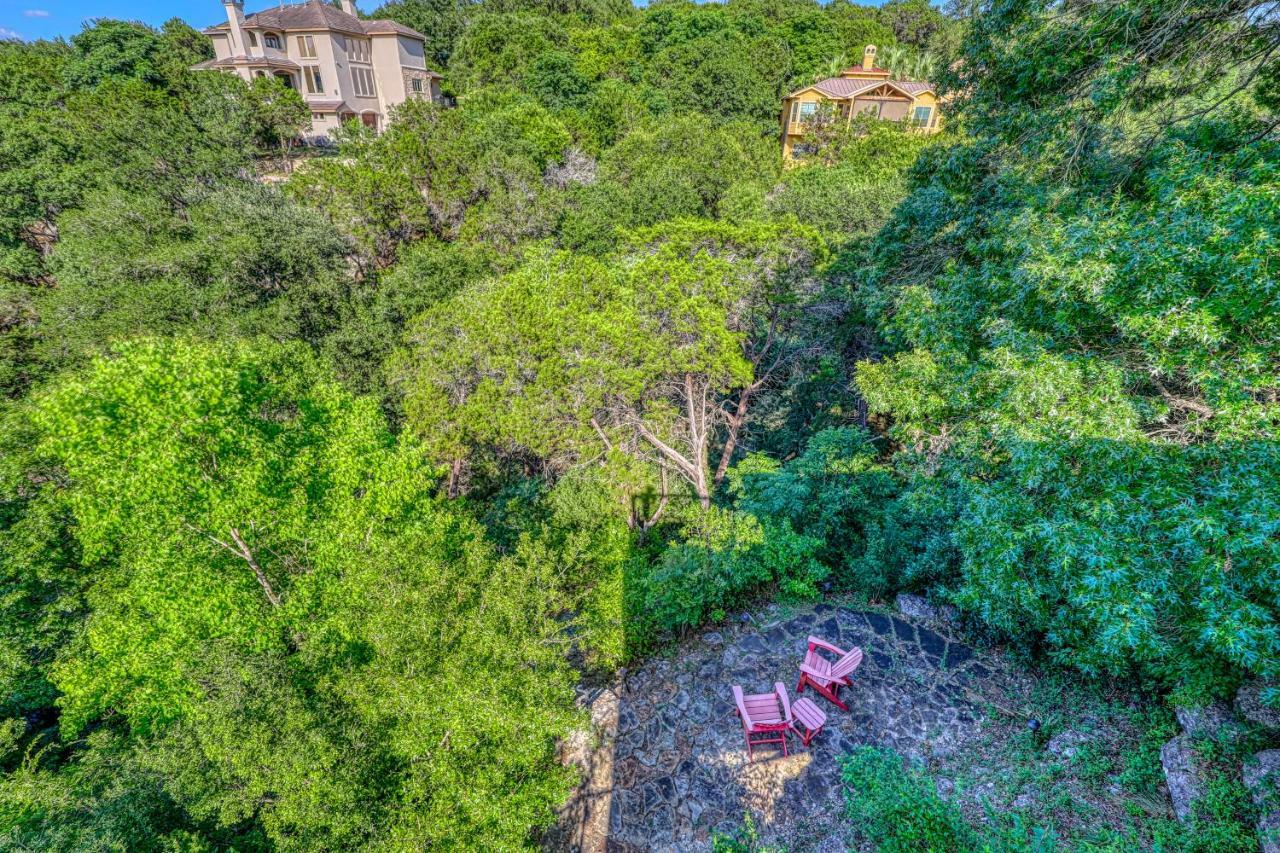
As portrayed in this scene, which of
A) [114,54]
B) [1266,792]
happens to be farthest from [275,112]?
[1266,792]

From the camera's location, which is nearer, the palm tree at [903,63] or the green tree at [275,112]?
the green tree at [275,112]

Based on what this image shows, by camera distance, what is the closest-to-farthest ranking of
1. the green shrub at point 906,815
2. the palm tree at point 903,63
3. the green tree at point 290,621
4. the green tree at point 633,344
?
the green shrub at point 906,815
the green tree at point 290,621
the green tree at point 633,344
the palm tree at point 903,63

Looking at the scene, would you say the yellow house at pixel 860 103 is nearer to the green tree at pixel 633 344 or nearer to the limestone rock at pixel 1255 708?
the green tree at pixel 633 344

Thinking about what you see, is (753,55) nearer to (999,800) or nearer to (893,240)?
(893,240)

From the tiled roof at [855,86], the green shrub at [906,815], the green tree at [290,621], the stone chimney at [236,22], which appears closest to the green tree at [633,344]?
the green tree at [290,621]

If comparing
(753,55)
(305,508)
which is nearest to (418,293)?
(305,508)

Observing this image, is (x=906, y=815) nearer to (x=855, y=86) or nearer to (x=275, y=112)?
(x=275, y=112)

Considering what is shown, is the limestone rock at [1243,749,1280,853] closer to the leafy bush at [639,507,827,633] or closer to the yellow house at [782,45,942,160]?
the leafy bush at [639,507,827,633]
